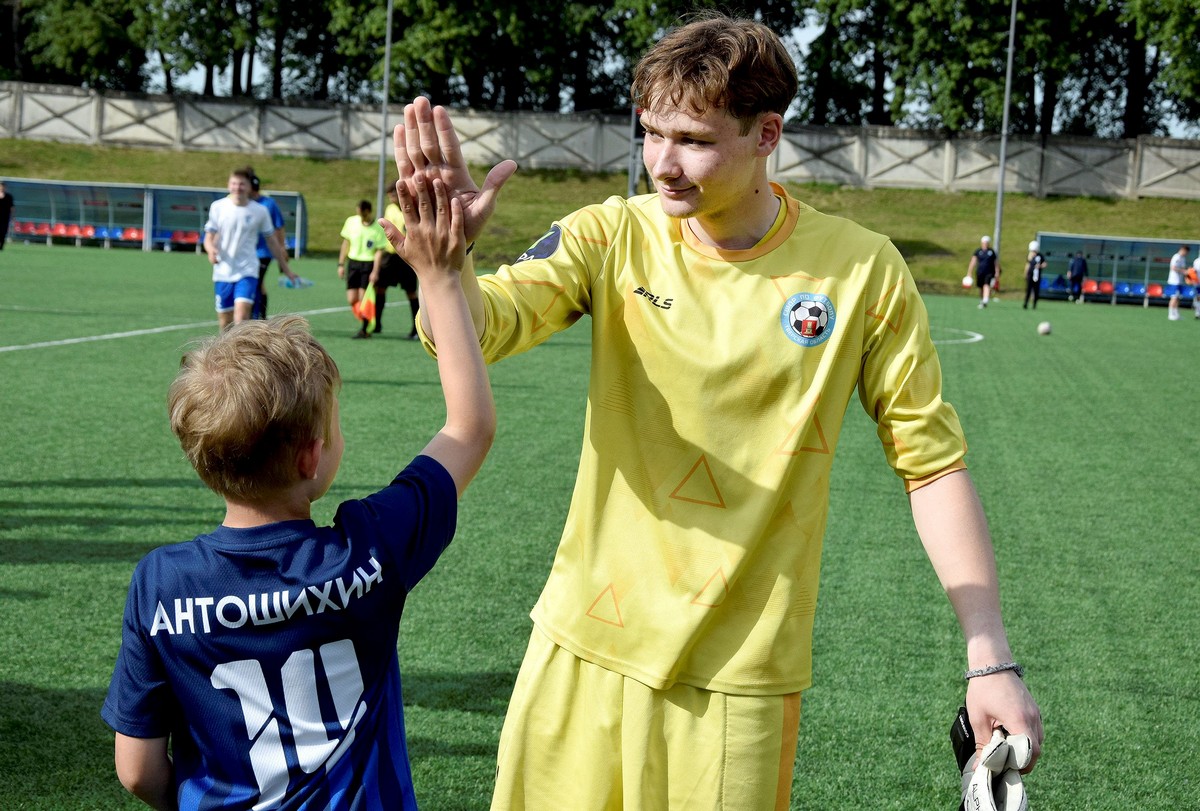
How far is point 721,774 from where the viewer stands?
230 centimetres

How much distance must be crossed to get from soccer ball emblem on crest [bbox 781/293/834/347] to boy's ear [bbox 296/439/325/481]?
875 mm

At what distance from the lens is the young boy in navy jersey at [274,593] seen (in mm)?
1999

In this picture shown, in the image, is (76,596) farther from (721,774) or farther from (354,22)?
(354,22)

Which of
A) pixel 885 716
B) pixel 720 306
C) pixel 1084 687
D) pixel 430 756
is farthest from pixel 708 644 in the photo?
pixel 1084 687

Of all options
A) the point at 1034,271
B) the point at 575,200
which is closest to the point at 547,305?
the point at 1034,271

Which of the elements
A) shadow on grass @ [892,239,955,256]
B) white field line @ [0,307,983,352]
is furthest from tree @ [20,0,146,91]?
white field line @ [0,307,983,352]

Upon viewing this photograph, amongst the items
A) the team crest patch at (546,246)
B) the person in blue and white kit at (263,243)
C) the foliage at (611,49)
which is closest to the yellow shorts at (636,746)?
the team crest patch at (546,246)

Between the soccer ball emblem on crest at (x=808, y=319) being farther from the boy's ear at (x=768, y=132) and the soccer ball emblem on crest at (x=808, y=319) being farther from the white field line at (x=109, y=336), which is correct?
the white field line at (x=109, y=336)

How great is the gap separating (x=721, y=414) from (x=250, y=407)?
852 mm

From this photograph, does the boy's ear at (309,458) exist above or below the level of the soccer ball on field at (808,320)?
below

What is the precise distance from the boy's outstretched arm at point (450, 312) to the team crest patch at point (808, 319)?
0.58 m

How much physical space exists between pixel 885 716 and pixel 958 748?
267cm

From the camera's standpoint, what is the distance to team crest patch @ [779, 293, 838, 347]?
233cm

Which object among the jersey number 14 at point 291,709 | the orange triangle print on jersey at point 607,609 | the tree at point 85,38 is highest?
the tree at point 85,38
